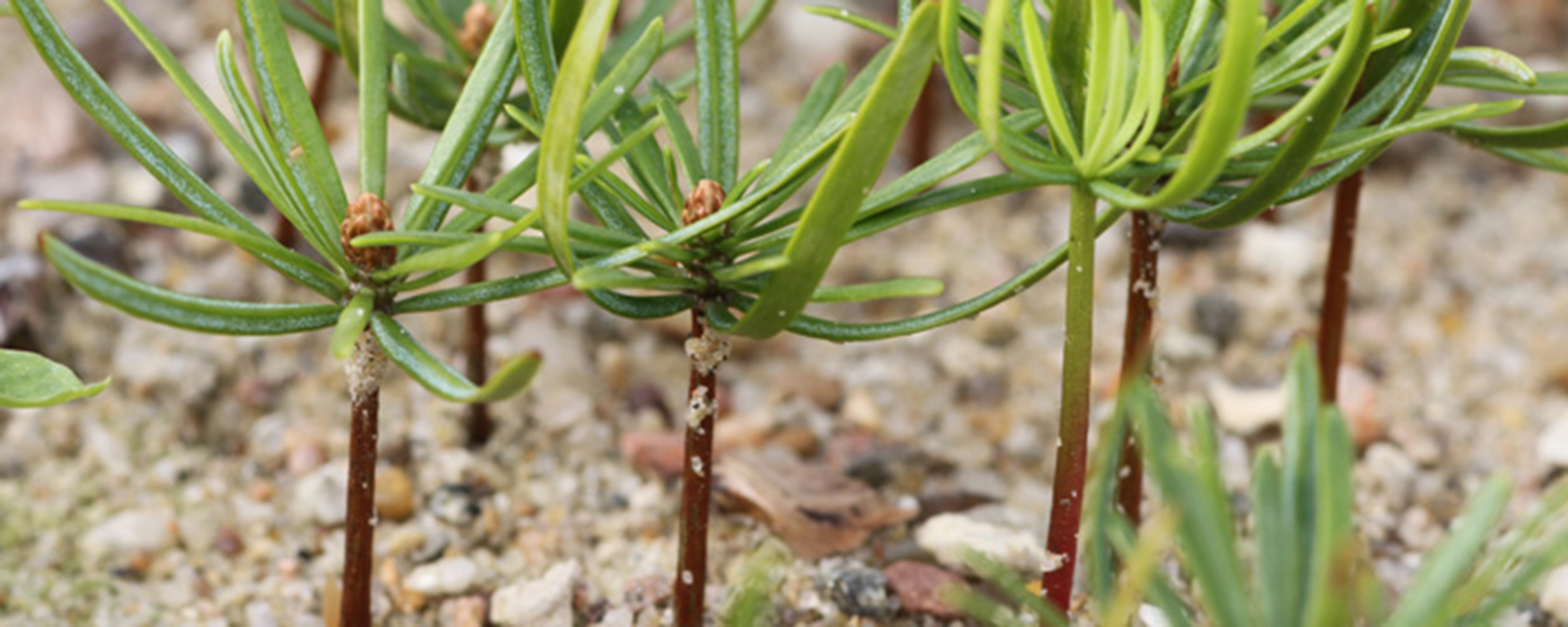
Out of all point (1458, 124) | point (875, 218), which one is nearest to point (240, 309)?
point (875, 218)

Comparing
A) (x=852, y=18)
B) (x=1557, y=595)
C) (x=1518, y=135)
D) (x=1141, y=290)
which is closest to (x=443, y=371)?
(x=852, y=18)

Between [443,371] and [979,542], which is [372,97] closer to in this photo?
[443,371]

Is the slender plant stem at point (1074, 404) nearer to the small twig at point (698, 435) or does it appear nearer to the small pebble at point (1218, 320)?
the small twig at point (698, 435)

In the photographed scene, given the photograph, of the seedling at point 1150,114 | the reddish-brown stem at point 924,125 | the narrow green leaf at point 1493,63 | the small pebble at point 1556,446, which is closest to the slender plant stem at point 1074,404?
the seedling at point 1150,114

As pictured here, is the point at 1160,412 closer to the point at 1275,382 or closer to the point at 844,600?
the point at 844,600

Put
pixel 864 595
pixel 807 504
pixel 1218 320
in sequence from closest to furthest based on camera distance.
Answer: pixel 864 595 < pixel 807 504 < pixel 1218 320

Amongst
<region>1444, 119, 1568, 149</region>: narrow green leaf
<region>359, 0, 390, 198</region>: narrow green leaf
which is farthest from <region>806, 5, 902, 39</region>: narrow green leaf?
<region>1444, 119, 1568, 149</region>: narrow green leaf

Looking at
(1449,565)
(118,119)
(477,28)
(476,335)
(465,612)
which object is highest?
→ (477,28)
